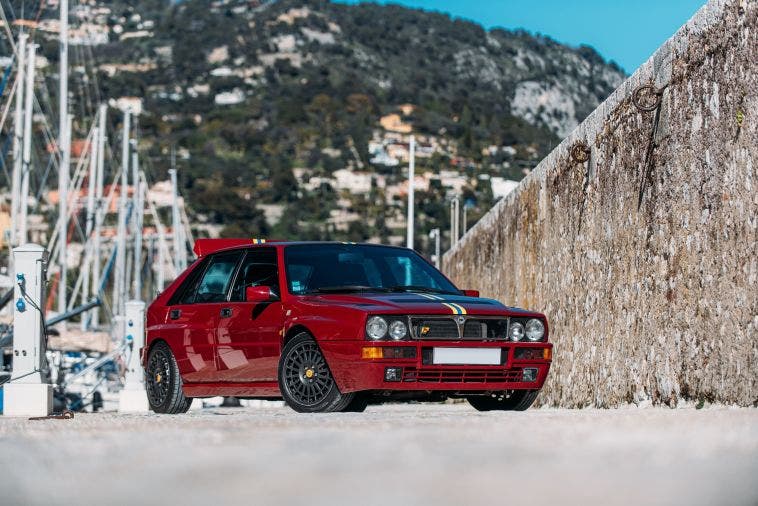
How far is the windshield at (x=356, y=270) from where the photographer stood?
37.4 feet

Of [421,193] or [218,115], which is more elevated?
[218,115]

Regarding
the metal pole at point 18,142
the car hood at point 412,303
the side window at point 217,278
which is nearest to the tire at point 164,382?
the side window at point 217,278

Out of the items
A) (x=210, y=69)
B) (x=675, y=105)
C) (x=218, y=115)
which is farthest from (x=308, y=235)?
(x=675, y=105)

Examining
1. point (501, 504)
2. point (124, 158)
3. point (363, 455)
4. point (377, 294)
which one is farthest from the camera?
point (124, 158)

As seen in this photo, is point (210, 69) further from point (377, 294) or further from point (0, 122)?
point (377, 294)

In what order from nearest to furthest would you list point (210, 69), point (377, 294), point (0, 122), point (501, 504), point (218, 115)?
point (501, 504)
point (377, 294)
point (0, 122)
point (218, 115)
point (210, 69)

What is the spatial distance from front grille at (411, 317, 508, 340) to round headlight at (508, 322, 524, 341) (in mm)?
81

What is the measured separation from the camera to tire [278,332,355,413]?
34.2 feet

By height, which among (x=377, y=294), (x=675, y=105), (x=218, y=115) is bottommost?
(x=377, y=294)

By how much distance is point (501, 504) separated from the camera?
4.53 m

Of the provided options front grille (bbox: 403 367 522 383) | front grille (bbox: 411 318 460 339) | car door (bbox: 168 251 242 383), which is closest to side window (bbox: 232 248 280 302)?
car door (bbox: 168 251 242 383)

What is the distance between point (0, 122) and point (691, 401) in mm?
32638

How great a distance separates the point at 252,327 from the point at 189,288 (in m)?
1.50

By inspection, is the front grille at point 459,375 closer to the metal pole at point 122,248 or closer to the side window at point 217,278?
the side window at point 217,278
